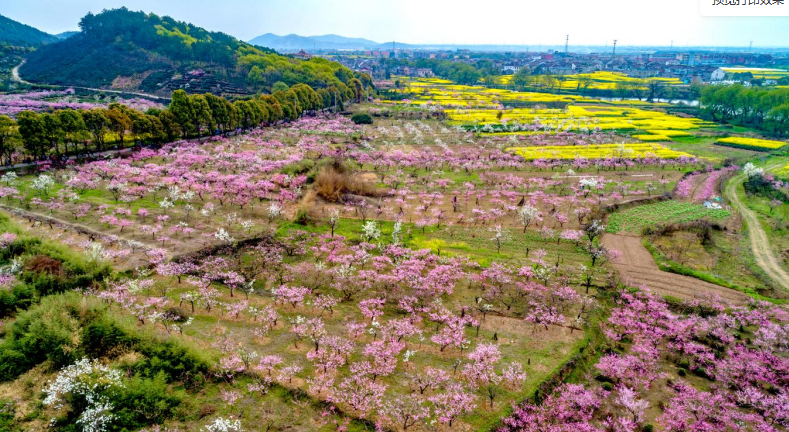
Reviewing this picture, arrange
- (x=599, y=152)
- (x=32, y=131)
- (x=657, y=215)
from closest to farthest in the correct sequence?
(x=657, y=215) < (x=32, y=131) < (x=599, y=152)

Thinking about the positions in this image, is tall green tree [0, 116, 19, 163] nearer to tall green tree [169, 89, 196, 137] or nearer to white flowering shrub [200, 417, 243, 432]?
tall green tree [169, 89, 196, 137]

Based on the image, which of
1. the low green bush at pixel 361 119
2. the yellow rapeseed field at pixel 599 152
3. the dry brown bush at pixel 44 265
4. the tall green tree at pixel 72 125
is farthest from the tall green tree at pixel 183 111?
the yellow rapeseed field at pixel 599 152

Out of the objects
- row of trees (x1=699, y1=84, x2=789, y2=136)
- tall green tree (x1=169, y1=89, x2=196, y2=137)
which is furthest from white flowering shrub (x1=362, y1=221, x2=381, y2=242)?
row of trees (x1=699, y1=84, x2=789, y2=136)

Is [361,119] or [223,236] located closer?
→ [223,236]

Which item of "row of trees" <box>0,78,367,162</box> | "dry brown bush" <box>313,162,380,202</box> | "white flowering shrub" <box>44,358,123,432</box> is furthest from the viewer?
"row of trees" <box>0,78,367,162</box>

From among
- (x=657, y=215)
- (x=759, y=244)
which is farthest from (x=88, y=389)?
(x=759, y=244)

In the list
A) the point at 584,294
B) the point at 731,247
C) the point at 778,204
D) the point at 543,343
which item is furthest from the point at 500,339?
the point at 778,204

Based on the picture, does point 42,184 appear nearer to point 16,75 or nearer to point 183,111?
point 183,111
